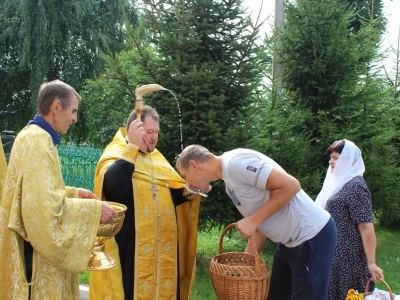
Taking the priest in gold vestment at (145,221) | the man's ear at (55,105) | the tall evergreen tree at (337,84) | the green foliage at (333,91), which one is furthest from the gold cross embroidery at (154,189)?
the tall evergreen tree at (337,84)

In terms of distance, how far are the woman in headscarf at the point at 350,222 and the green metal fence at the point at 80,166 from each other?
21.9 ft

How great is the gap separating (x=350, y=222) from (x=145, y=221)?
1.48 m

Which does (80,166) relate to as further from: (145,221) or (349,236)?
(349,236)

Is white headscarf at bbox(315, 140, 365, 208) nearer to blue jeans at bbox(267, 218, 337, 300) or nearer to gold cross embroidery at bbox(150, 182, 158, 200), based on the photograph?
blue jeans at bbox(267, 218, 337, 300)

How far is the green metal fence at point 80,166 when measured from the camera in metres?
9.59

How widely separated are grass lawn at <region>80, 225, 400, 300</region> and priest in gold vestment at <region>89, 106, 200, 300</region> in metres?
1.92

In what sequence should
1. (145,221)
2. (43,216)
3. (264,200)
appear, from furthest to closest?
(145,221), (264,200), (43,216)

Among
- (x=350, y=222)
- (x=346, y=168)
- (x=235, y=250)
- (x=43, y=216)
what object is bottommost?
(x=235, y=250)

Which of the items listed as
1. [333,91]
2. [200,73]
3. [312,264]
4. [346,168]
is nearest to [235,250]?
[333,91]

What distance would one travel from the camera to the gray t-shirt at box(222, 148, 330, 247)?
2531mm

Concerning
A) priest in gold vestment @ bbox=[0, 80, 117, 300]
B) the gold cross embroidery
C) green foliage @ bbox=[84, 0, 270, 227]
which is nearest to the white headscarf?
the gold cross embroidery

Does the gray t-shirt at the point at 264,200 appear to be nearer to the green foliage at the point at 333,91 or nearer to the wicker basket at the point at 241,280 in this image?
the wicker basket at the point at 241,280

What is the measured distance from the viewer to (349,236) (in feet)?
11.3

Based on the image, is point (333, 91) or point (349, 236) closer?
point (349, 236)
